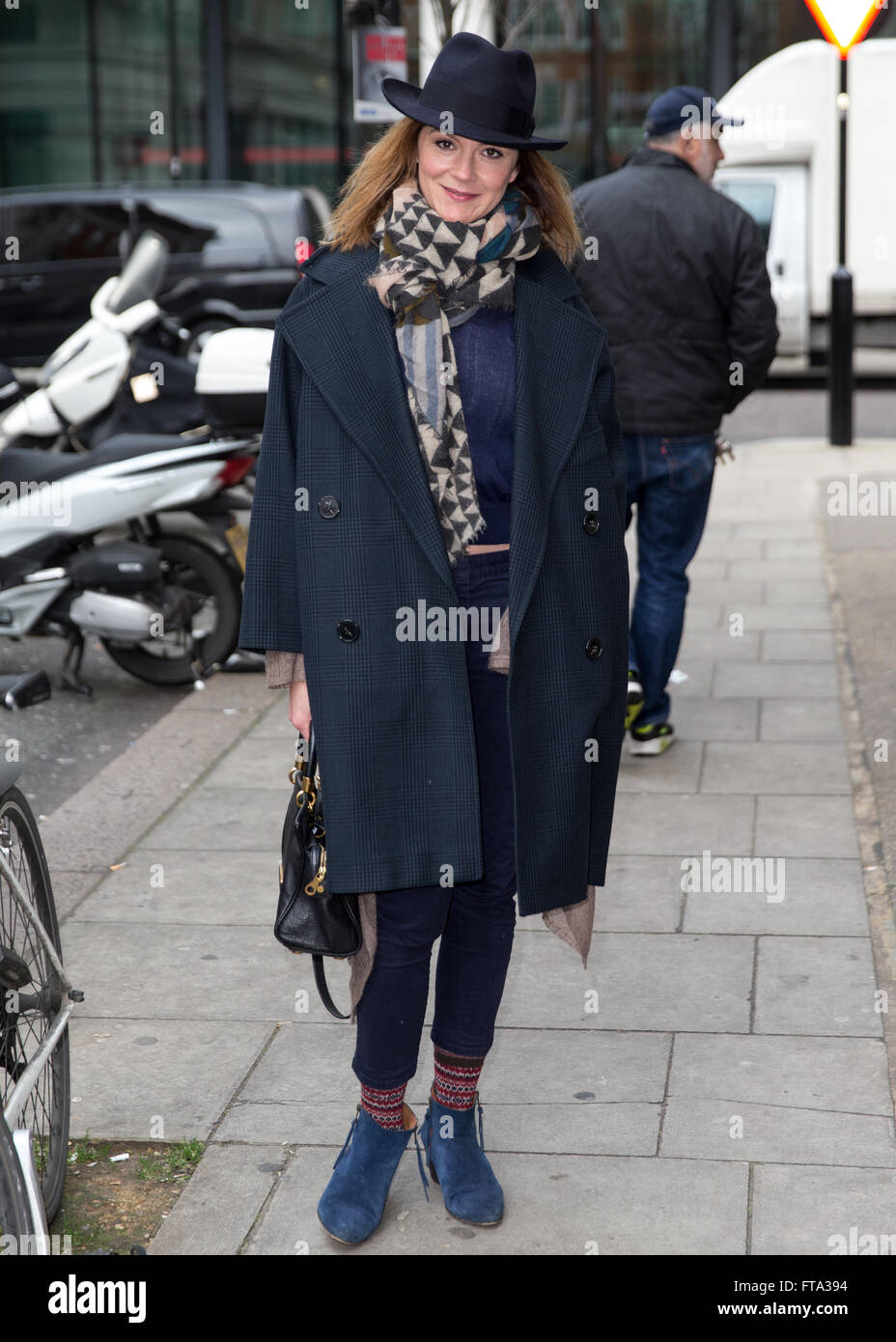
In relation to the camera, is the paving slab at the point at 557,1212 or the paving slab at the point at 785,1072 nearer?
the paving slab at the point at 557,1212

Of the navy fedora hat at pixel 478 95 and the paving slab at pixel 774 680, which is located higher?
the navy fedora hat at pixel 478 95

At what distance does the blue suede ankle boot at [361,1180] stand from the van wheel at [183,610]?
376 centimetres

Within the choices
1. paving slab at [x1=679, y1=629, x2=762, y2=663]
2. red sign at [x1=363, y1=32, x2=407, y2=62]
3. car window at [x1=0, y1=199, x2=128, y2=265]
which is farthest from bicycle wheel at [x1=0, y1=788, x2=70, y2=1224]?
car window at [x1=0, y1=199, x2=128, y2=265]

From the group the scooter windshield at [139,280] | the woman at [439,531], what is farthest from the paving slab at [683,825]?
the scooter windshield at [139,280]

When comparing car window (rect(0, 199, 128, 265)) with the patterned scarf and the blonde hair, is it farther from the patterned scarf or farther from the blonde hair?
the patterned scarf

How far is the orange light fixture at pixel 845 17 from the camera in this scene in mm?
10750

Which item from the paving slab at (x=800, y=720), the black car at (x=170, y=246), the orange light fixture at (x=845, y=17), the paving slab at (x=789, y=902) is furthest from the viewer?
the black car at (x=170, y=246)

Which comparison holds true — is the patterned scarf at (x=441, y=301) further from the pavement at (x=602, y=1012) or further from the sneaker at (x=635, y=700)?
the sneaker at (x=635, y=700)

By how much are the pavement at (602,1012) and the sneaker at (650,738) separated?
0.06 meters

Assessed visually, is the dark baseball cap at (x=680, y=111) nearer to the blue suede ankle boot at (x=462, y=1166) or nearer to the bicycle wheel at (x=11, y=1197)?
the blue suede ankle boot at (x=462, y=1166)

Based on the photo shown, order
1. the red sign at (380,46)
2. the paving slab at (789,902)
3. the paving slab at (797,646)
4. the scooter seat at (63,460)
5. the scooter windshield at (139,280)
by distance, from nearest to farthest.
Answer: the paving slab at (789,902), the scooter seat at (63,460), the paving slab at (797,646), the scooter windshield at (139,280), the red sign at (380,46)

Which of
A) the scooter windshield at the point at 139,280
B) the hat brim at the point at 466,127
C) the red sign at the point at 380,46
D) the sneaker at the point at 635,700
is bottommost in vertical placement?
the sneaker at the point at 635,700

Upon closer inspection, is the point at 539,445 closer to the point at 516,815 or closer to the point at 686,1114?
the point at 516,815
